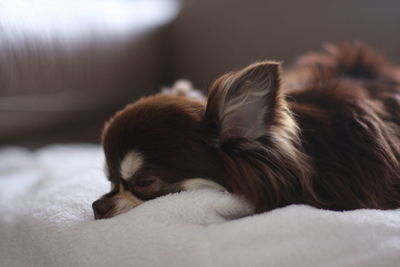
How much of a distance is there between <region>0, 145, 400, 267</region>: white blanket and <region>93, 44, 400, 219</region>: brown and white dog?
76 mm

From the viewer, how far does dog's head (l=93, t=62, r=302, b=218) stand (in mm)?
1314

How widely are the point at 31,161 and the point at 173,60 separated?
1.39 m

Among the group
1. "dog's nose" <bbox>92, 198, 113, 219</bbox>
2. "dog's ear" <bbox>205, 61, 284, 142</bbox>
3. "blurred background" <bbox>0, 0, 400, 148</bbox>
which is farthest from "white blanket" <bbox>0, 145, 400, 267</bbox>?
"blurred background" <bbox>0, 0, 400, 148</bbox>

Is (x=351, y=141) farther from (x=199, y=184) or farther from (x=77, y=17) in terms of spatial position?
(x=77, y=17)

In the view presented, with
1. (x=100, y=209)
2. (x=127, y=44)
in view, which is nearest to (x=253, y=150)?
(x=100, y=209)

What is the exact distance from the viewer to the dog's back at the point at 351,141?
1.34m

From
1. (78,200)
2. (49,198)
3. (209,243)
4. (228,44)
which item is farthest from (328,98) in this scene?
(228,44)

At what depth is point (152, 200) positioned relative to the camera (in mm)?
1315

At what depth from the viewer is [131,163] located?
1.36m

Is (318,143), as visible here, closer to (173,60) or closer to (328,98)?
(328,98)

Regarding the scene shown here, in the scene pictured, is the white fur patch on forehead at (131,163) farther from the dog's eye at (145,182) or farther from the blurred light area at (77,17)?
the blurred light area at (77,17)

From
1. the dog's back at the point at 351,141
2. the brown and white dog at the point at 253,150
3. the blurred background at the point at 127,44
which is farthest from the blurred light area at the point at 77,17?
the dog's back at the point at 351,141

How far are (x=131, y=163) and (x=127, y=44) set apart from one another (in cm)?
167

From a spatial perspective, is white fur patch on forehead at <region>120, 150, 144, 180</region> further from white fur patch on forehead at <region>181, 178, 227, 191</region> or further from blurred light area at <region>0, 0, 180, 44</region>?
blurred light area at <region>0, 0, 180, 44</region>
